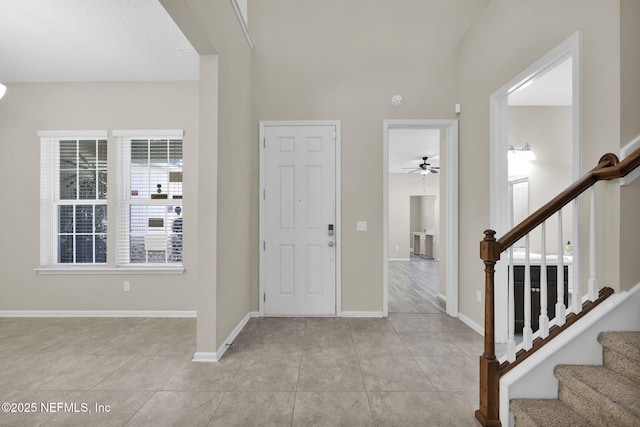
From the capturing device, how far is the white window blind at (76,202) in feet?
12.3

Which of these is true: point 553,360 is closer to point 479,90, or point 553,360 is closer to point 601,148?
→ point 601,148

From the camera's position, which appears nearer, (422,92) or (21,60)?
(21,60)

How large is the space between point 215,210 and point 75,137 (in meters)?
2.68

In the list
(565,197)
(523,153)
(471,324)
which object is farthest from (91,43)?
(523,153)

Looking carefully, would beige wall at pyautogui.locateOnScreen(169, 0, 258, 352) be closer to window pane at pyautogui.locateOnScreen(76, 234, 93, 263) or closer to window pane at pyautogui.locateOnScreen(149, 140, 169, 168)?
window pane at pyautogui.locateOnScreen(149, 140, 169, 168)

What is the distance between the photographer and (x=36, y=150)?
12.1 feet

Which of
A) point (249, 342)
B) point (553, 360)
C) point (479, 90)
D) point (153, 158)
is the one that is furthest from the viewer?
point (153, 158)

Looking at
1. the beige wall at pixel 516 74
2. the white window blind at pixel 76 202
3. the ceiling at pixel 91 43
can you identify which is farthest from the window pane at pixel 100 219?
the beige wall at pixel 516 74

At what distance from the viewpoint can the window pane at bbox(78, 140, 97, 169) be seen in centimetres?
377

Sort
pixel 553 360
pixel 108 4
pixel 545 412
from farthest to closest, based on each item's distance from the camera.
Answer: pixel 108 4, pixel 553 360, pixel 545 412

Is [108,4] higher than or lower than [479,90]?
higher

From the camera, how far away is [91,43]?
2953 millimetres

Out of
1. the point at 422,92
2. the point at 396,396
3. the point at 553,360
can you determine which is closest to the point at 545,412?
the point at 553,360

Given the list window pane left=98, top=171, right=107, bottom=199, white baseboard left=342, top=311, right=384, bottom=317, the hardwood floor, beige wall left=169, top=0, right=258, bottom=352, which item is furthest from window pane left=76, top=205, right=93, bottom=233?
the hardwood floor
